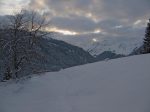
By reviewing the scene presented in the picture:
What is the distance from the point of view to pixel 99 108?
12.3 m

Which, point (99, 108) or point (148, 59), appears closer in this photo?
point (99, 108)

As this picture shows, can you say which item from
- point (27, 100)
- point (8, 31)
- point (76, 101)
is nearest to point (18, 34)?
point (8, 31)

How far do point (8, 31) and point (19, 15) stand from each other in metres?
2.86

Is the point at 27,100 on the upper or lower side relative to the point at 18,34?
lower

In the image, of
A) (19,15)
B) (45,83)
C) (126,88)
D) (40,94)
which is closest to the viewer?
(126,88)

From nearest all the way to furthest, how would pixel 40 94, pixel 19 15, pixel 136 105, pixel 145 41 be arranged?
1. pixel 136 105
2. pixel 40 94
3. pixel 19 15
4. pixel 145 41

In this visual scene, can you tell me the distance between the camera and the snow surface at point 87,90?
1237 centimetres

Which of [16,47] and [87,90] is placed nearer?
[87,90]

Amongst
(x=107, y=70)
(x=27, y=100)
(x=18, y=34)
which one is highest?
(x=18, y=34)

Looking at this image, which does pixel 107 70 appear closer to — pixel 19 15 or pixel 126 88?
pixel 126 88

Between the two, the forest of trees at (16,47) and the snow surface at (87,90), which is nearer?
the snow surface at (87,90)

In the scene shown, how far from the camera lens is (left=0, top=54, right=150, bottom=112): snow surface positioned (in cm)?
1237

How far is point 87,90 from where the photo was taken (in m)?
14.4

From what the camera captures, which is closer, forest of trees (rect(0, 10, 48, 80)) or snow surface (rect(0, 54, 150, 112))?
snow surface (rect(0, 54, 150, 112))
